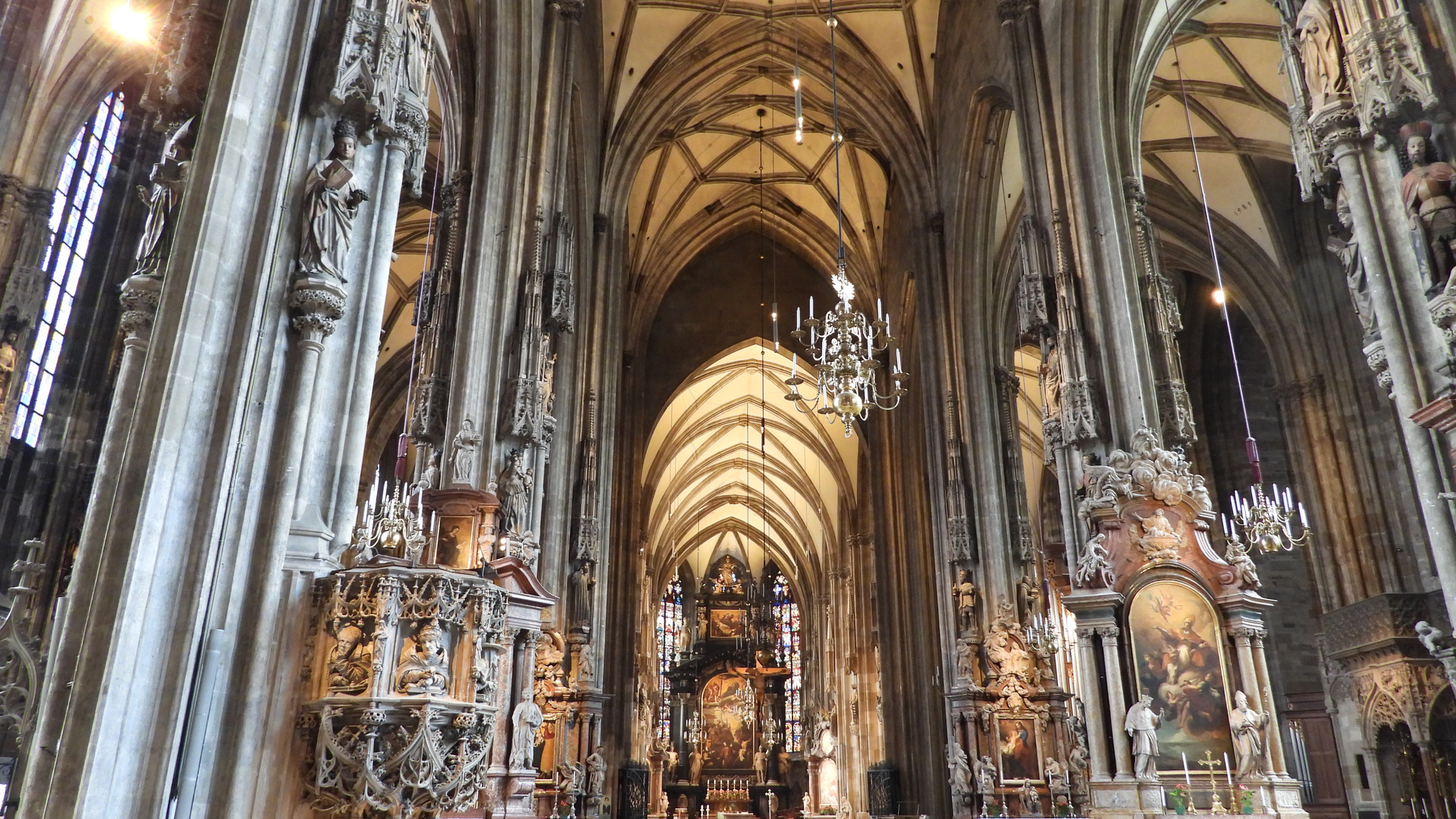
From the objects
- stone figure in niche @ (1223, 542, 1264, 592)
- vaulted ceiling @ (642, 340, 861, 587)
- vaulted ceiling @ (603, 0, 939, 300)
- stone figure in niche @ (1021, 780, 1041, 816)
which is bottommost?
stone figure in niche @ (1021, 780, 1041, 816)

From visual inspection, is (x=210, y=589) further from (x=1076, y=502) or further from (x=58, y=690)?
(x=1076, y=502)

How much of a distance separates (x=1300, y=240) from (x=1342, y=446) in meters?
4.48

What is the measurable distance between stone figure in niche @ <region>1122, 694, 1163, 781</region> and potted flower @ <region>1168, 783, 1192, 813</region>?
23cm

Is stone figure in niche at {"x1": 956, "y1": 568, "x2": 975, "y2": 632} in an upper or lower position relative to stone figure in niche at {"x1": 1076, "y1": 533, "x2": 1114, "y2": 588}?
upper

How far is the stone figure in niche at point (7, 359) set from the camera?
36.2ft

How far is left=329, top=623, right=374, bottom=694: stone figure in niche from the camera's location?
5.50 meters

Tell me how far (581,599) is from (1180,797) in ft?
33.5

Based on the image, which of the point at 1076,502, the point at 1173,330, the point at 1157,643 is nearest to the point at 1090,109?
the point at 1173,330

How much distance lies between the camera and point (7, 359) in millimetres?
11133

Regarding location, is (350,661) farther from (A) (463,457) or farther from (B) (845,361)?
(B) (845,361)

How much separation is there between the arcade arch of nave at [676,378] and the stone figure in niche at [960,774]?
0.22 feet

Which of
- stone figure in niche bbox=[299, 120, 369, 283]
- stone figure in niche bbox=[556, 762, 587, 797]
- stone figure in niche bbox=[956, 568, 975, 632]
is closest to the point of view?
stone figure in niche bbox=[299, 120, 369, 283]

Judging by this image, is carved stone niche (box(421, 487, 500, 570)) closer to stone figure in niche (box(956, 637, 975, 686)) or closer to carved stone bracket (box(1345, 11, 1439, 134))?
carved stone bracket (box(1345, 11, 1439, 134))

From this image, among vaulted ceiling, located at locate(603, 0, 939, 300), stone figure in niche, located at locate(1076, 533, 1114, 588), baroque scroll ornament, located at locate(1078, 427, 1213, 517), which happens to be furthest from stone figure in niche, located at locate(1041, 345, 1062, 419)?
vaulted ceiling, located at locate(603, 0, 939, 300)
